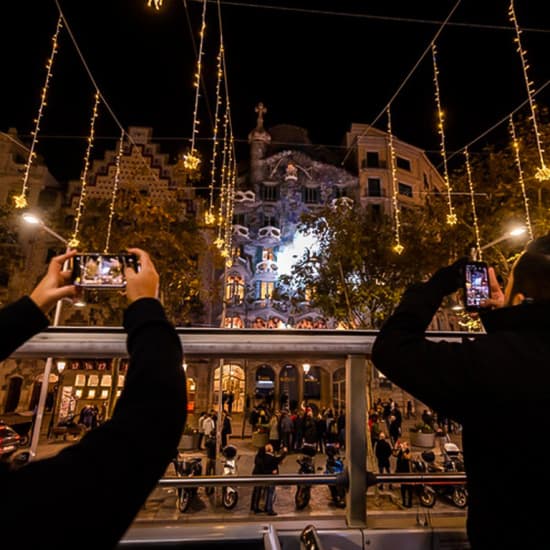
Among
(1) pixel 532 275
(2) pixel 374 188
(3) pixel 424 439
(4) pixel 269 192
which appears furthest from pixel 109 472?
(4) pixel 269 192

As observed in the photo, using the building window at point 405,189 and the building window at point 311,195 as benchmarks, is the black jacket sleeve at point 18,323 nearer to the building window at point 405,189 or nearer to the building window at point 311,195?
the building window at point 405,189

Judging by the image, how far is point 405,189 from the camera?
129 feet

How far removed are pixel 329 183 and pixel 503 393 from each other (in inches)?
1637

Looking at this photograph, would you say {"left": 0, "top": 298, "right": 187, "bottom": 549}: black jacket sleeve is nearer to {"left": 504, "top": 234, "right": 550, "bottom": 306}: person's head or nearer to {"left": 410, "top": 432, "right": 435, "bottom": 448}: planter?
{"left": 504, "top": 234, "right": 550, "bottom": 306}: person's head

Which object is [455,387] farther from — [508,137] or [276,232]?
[276,232]

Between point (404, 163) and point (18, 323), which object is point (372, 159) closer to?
point (404, 163)

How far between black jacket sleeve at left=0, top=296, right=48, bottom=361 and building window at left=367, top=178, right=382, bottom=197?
40267 millimetres

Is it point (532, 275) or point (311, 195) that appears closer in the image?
point (532, 275)

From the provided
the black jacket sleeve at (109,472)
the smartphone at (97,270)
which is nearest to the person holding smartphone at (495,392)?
the black jacket sleeve at (109,472)

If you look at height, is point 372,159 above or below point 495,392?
above

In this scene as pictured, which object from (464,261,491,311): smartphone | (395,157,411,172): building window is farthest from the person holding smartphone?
(395,157,411,172): building window

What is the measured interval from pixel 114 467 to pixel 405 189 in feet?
139

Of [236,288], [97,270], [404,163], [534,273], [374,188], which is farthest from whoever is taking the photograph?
[404,163]

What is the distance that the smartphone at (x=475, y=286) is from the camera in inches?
74.0
